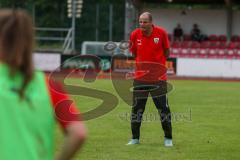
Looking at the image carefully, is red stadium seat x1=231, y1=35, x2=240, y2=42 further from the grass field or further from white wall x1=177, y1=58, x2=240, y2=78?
the grass field

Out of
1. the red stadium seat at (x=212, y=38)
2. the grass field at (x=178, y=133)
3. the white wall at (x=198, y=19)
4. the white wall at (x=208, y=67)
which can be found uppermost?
the white wall at (x=198, y=19)

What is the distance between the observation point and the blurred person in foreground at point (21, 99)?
3.13m

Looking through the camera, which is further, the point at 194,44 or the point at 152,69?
the point at 194,44

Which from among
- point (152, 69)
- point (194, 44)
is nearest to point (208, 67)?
point (194, 44)

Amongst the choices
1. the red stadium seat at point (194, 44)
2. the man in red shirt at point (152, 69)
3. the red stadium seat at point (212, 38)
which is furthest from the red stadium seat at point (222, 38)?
the man in red shirt at point (152, 69)

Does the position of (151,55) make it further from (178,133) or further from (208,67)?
(208,67)

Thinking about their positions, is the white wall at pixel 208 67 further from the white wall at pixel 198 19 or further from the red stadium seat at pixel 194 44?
the white wall at pixel 198 19

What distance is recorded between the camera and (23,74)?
3.20 m

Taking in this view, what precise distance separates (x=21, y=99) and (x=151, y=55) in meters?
7.91

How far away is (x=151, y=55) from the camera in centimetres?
1100

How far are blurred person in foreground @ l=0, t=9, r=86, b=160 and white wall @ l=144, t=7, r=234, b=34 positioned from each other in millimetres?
38804

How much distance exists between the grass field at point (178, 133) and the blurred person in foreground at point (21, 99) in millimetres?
6536

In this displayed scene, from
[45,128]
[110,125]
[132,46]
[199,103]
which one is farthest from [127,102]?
[45,128]

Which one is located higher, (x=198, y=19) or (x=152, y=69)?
(x=198, y=19)
